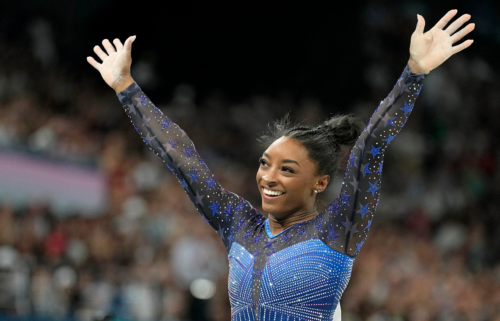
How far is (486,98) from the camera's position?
1081cm

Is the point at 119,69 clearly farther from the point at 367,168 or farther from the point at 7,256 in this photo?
the point at 7,256

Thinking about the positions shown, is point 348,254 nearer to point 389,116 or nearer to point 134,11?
point 389,116

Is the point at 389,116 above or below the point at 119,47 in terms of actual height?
below

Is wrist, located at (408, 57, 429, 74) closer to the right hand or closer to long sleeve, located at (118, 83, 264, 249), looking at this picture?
long sleeve, located at (118, 83, 264, 249)

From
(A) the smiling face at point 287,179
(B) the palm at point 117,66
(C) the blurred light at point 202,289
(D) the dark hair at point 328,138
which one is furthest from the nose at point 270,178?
(C) the blurred light at point 202,289

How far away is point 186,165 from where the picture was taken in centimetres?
279

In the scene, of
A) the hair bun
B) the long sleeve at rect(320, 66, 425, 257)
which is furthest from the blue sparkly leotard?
the hair bun

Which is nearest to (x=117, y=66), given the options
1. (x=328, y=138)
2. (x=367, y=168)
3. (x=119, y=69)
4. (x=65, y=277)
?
(x=119, y=69)

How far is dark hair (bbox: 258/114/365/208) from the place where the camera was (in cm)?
267

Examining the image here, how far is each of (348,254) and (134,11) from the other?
7.75 m

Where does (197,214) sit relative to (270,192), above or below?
above

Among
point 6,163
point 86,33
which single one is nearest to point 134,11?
point 86,33

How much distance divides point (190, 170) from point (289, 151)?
437mm

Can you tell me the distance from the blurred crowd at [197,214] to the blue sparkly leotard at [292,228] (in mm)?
3386
